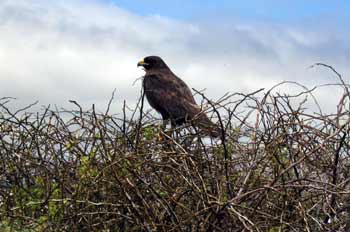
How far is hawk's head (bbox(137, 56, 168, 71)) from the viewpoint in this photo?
873cm

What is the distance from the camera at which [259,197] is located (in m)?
4.15

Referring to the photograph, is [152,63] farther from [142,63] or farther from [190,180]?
[190,180]

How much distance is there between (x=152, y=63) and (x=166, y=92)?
0.72 m

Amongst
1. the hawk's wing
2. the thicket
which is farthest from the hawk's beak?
the thicket

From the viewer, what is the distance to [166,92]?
8164 millimetres

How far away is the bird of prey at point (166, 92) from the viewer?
25.7 ft

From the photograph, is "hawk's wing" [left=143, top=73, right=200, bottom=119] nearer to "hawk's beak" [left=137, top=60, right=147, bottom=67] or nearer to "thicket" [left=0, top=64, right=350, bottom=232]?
"hawk's beak" [left=137, top=60, right=147, bottom=67]

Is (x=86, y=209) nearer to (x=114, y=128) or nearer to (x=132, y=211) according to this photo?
(x=132, y=211)

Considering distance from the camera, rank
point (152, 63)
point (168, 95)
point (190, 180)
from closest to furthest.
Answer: point (190, 180), point (168, 95), point (152, 63)

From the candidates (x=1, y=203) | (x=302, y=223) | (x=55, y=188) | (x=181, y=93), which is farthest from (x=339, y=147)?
(x=181, y=93)

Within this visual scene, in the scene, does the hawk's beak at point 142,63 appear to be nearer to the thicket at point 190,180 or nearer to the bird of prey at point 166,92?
the bird of prey at point 166,92

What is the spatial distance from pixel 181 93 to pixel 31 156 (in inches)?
135

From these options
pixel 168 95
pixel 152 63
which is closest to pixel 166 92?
pixel 168 95

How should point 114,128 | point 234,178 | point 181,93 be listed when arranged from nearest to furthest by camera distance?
point 234,178 → point 114,128 → point 181,93
